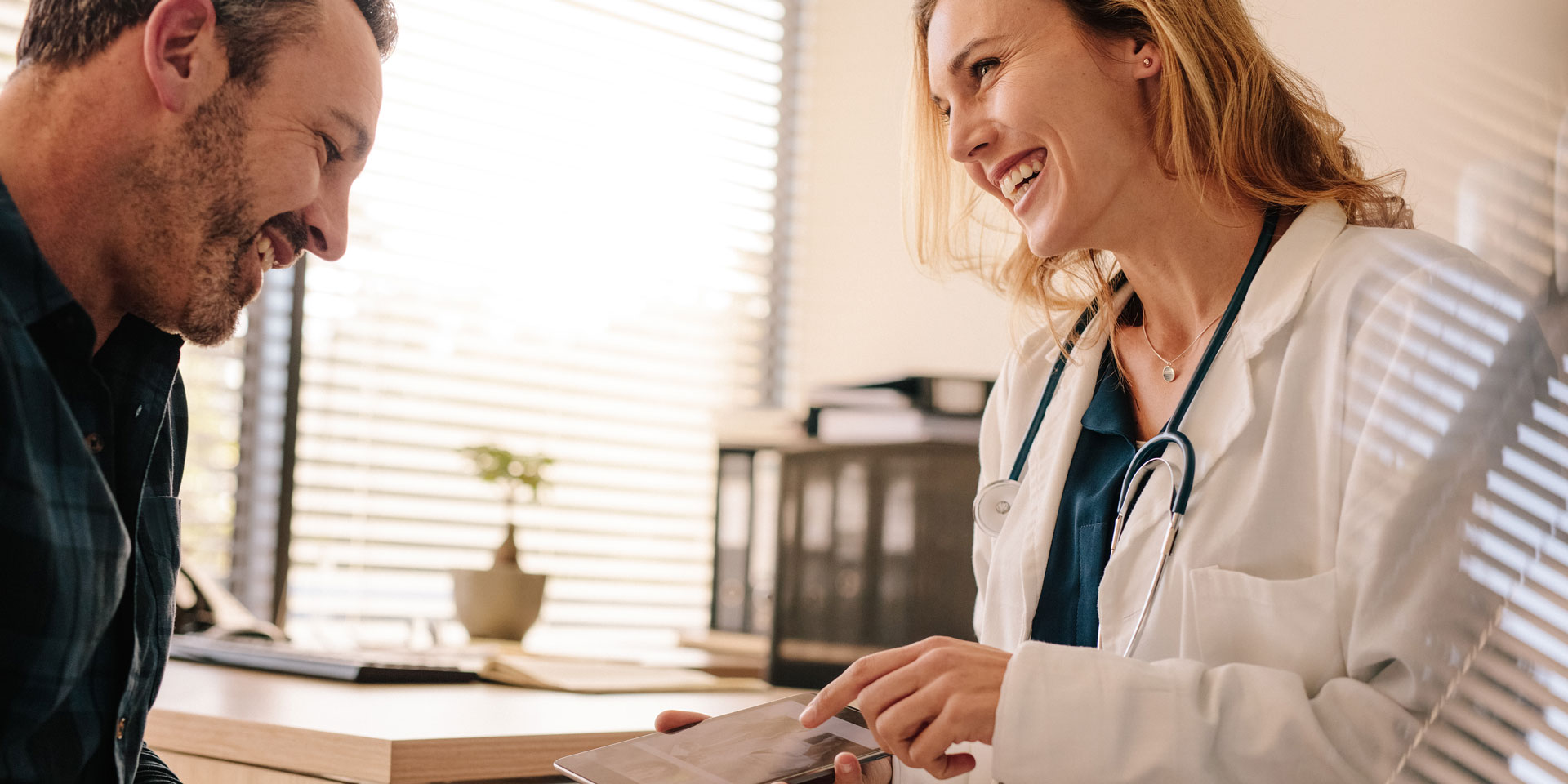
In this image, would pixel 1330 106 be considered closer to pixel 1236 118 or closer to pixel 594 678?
pixel 1236 118

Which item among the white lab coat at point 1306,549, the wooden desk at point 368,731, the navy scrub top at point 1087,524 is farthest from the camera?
the navy scrub top at point 1087,524

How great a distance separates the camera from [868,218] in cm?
296

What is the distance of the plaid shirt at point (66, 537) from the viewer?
0.73m

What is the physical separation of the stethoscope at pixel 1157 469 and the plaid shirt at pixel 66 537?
2.63ft

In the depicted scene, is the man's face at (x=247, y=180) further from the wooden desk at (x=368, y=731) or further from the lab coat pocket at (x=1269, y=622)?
the lab coat pocket at (x=1269, y=622)

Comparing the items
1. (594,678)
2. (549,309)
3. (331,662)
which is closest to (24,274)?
(331,662)

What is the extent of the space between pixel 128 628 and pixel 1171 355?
39.5 inches

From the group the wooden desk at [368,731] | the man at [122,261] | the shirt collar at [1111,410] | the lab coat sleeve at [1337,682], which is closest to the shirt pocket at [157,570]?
the man at [122,261]

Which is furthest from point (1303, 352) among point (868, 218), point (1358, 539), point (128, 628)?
point (868, 218)

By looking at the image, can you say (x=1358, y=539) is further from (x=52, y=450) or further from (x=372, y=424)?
(x=372, y=424)

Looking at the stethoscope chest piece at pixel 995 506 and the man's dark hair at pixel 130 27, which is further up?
the man's dark hair at pixel 130 27

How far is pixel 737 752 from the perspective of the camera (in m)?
0.96

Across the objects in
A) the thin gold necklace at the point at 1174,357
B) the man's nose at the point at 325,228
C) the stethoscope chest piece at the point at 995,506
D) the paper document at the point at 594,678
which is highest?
the man's nose at the point at 325,228

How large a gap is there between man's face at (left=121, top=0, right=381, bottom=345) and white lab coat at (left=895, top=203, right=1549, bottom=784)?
69 cm
